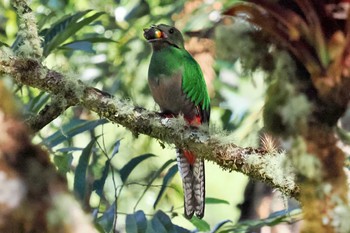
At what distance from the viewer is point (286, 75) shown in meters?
0.81

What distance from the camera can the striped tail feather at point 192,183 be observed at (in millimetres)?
2982

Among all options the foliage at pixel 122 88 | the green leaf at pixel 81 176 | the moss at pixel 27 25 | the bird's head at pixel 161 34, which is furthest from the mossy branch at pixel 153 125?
the bird's head at pixel 161 34

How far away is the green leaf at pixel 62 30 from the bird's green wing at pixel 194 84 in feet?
1.53

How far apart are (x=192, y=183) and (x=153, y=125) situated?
1.11 m

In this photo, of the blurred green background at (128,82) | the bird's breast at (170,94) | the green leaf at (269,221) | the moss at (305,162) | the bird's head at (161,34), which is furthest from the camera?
the blurred green background at (128,82)

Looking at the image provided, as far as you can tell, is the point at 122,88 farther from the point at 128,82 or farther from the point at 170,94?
the point at 170,94

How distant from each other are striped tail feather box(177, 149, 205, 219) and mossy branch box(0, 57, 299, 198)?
1.01 metres

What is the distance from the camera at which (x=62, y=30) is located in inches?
116

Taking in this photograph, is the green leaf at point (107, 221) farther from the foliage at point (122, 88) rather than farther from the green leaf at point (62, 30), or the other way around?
the green leaf at point (62, 30)

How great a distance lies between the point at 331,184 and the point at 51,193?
29cm

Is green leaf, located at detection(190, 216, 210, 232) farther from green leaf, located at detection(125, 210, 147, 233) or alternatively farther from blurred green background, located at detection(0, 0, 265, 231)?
green leaf, located at detection(125, 210, 147, 233)

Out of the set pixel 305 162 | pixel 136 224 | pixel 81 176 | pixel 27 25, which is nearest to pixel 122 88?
pixel 81 176

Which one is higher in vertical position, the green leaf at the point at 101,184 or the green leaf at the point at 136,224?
the green leaf at the point at 101,184

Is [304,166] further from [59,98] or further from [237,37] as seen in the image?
[59,98]
